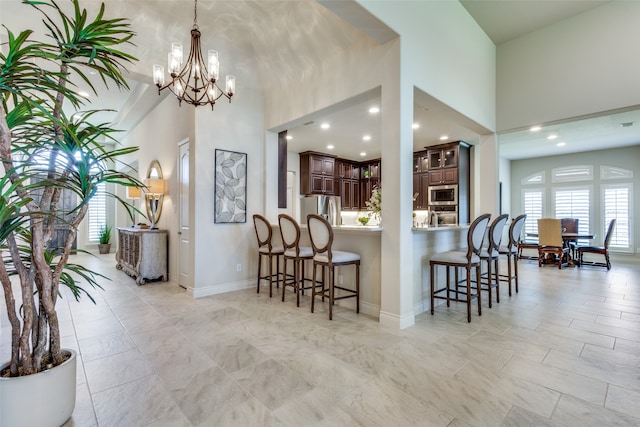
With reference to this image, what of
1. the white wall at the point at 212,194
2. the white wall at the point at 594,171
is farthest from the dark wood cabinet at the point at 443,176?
the white wall at the point at 212,194

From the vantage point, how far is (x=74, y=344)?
2635 millimetres

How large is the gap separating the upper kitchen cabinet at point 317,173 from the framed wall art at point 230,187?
3.46m

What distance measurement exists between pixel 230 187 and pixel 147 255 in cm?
195

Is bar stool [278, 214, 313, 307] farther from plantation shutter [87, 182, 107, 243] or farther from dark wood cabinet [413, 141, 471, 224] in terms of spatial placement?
plantation shutter [87, 182, 107, 243]

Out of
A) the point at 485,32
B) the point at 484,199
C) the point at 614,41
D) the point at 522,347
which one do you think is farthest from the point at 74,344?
the point at 614,41

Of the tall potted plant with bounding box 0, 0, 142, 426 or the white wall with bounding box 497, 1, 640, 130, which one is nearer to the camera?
the tall potted plant with bounding box 0, 0, 142, 426

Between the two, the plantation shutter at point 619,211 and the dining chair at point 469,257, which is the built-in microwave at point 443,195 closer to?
the dining chair at point 469,257

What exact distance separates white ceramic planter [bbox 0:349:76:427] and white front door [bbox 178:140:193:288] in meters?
3.02

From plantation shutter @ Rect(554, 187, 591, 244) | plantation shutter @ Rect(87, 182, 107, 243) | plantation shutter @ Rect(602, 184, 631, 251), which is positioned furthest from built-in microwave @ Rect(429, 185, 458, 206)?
plantation shutter @ Rect(87, 182, 107, 243)

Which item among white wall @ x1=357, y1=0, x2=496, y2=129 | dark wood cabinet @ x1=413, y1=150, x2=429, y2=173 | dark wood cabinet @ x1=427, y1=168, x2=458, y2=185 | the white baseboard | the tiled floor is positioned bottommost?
the tiled floor

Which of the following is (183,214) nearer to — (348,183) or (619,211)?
(348,183)

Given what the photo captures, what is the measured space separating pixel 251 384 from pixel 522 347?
2.22 m

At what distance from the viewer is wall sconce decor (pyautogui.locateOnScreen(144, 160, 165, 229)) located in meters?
5.35

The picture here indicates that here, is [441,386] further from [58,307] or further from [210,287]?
[58,307]
